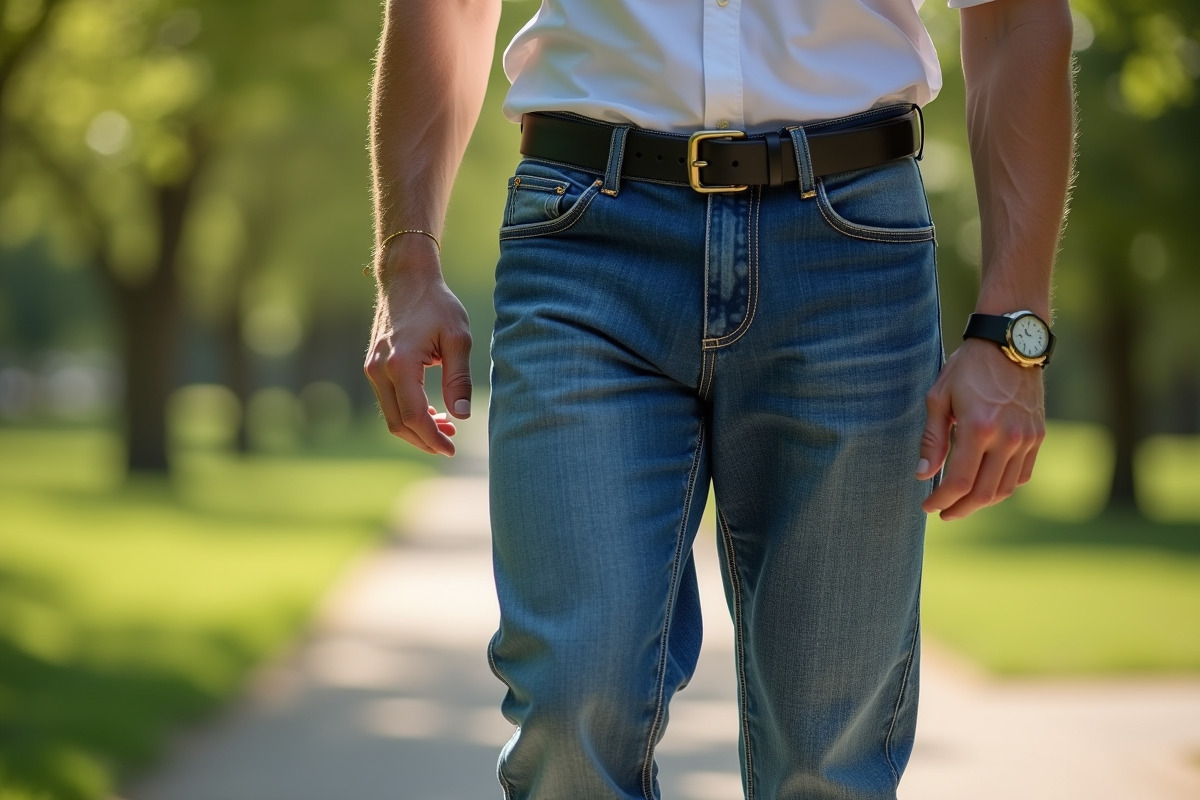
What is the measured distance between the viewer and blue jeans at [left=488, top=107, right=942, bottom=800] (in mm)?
1938

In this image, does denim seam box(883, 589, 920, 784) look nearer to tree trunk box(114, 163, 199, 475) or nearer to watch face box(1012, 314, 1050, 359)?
watch face box(1012, 314, 1050, 359)

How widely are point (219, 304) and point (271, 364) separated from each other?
54.0m

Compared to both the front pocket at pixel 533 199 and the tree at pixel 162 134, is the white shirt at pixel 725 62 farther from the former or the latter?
the tree at pixel 162 134

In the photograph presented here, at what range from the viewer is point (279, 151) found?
22.1m

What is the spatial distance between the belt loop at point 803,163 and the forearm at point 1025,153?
0.28 m

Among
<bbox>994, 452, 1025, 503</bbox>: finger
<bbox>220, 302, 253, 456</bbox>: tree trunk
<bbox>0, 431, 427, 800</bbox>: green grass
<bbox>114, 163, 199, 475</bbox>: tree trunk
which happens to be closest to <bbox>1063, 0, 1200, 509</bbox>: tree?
<bbox>0, 431, 427, 800</bbox>: green grass

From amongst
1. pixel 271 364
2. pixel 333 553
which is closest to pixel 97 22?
pixel 333 553

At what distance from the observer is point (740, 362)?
202cm

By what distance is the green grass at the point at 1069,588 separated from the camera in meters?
8.14

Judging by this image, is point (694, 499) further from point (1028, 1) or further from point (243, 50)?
point (243, 50)

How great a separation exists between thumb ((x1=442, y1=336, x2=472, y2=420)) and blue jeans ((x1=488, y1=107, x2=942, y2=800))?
0.09 meters

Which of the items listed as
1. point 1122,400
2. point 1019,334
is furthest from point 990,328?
point 1122,400

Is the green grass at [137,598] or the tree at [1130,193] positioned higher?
the tree at [1130,193]

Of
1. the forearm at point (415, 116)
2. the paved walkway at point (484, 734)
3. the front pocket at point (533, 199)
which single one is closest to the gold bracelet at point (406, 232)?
the forearm at point (415, 116)
